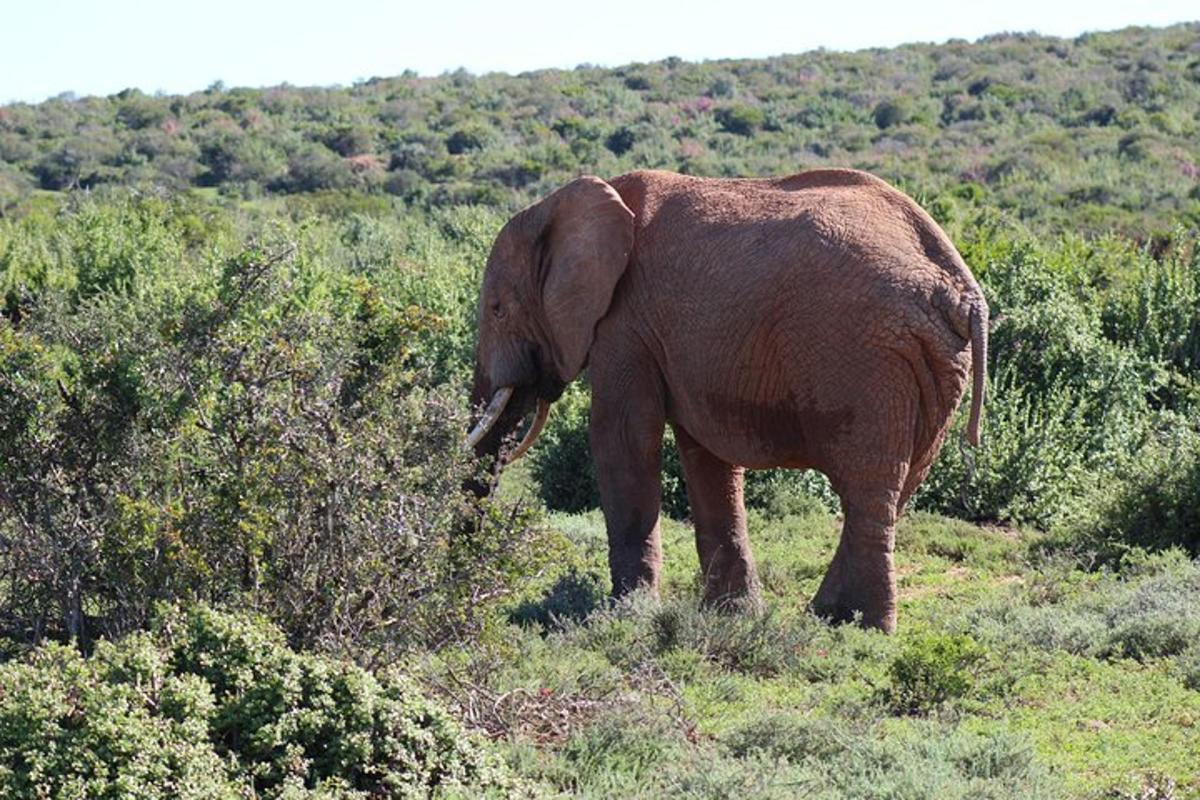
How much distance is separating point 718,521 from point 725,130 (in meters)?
41.1

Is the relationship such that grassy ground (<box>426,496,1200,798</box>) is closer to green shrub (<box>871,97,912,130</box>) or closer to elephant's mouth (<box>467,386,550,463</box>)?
elephant's mouth (<box>467,386,550,463</box>)

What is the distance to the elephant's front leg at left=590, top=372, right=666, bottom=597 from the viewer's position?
1010 cm

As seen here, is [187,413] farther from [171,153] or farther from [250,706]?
[171,153]

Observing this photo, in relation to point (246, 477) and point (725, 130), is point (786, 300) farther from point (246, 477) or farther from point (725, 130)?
point (725, 130)

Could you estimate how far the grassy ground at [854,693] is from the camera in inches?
269

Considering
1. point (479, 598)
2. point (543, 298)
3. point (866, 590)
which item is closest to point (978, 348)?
point (866, 590)

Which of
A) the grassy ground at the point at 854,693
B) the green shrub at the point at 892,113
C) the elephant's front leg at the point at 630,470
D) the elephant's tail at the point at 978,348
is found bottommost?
the grassy ground at the point at 854,693

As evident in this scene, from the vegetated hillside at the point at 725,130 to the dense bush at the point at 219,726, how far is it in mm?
24851

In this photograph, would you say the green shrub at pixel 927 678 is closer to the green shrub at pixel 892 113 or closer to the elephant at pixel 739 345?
the elephant at pixel 739 345

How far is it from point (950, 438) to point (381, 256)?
14.4 metres

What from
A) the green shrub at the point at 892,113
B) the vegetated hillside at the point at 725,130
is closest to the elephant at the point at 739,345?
the vegetated hillside at the point at 725,130

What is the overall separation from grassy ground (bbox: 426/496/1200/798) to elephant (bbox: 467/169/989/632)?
1.75 feet

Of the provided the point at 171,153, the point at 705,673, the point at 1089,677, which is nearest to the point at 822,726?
the point at 705,673

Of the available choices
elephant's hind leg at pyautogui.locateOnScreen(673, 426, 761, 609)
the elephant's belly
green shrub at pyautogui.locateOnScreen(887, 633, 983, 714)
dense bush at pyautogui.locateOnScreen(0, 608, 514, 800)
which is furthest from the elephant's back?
dense bush at pyautogui.locateOnScreen(0, 608, 514, 800)
